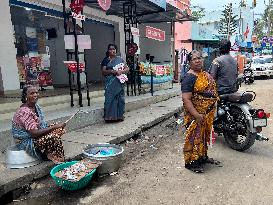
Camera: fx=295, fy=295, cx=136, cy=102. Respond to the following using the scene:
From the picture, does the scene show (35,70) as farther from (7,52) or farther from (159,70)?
(159,70)

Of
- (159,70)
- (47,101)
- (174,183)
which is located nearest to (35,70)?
(47,101)

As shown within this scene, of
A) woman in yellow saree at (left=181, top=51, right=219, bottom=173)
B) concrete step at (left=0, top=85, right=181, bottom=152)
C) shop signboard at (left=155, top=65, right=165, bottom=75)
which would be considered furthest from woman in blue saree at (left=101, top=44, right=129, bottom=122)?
shop signboard at (left=155, top=65, right=165, bottom=75)

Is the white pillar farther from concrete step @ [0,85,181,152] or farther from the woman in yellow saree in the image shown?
the woman in yellow saree

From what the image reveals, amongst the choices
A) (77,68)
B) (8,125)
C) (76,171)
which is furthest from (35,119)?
(77,68)

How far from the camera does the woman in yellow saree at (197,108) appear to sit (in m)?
4.27

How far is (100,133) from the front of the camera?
20.6 ft

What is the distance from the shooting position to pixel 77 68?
23.2 ft

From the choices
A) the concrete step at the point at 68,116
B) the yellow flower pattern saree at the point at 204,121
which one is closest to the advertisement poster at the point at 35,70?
the concrete step at the point at 68,116

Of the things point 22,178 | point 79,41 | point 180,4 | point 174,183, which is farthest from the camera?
point 180,4

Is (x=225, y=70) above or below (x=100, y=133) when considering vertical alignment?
above

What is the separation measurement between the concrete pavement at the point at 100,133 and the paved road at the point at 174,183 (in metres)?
0.21

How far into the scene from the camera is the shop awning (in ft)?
33.9

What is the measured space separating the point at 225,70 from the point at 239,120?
981 mm

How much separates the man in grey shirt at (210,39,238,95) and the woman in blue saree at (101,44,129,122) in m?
2.29
